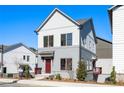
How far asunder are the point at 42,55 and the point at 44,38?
1.90 metres

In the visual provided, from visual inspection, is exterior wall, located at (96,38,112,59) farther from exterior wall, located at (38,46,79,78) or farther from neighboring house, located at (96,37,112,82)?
exterior wall, located at (38,46,79,78)

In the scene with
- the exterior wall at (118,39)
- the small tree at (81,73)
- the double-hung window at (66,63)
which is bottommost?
the small tree at (81,73)

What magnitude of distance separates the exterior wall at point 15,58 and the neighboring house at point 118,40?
28.7 metres

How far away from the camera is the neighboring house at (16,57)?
49.1m

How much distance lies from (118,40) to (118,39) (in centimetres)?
8

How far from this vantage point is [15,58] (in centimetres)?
5006

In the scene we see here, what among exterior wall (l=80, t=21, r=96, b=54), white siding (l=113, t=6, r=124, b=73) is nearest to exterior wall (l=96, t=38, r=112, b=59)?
exterior wall (l=80, t=21, r=96, b=54)

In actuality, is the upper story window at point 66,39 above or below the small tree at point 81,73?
above

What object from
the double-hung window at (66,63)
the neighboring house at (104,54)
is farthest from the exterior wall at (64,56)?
the neighboring house at (104,54)

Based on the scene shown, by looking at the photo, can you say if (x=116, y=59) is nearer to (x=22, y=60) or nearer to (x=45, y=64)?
(x=45, y=64)

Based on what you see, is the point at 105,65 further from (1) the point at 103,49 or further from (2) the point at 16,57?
(2) the point at 16,57

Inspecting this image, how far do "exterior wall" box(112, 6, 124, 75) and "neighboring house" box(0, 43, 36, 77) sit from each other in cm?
2689

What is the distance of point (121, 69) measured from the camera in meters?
23.0

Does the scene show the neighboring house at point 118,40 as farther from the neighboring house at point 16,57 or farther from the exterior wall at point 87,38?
the neighboring house at point 16,57
